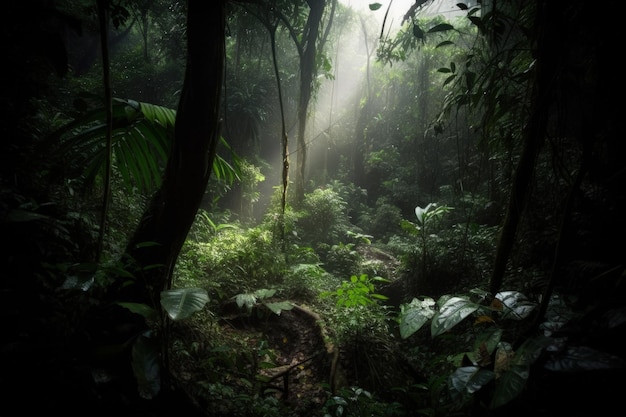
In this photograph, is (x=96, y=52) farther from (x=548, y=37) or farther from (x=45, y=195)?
(x=548, y=37)

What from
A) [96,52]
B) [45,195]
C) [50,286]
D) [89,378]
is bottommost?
[89,378]

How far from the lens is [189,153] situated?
1.65 m

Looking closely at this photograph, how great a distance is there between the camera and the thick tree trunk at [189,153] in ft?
5.24

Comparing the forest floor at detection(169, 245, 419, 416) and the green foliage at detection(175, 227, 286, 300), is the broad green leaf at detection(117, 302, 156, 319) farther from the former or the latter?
the green foliage at detection(175, 227, 286, 300)

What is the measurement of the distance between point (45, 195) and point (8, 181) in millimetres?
290

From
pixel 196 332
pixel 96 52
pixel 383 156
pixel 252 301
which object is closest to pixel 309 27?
pixel 252 301

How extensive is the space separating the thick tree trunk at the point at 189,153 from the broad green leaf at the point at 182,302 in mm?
247

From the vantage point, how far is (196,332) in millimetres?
2723

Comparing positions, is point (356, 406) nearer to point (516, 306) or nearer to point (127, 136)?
point (516, 306)

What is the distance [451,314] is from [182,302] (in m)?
1.22

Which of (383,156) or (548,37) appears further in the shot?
(383,156)

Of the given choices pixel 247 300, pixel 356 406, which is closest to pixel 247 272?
pixel 247 300

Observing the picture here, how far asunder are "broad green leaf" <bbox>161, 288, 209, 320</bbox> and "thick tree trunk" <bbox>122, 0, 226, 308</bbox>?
0.25 metres

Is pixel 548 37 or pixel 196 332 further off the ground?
pixel 548 37
